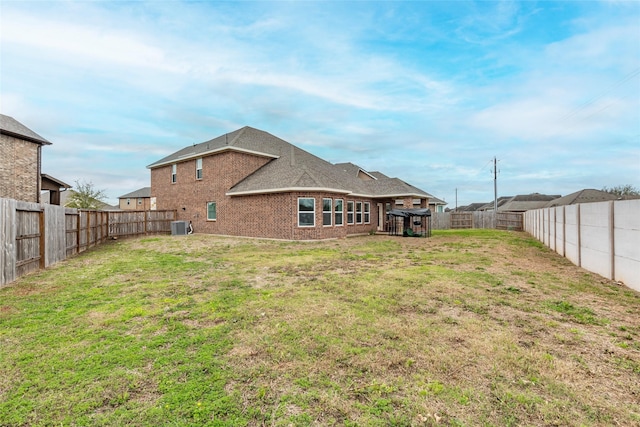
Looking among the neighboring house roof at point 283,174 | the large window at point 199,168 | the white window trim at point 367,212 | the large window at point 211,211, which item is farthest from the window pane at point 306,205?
the large window at point 199,168

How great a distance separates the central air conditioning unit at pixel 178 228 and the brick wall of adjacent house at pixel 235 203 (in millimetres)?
1012

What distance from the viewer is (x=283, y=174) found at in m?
17.2

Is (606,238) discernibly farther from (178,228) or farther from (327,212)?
(178,228)

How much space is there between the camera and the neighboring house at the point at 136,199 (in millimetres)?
48188

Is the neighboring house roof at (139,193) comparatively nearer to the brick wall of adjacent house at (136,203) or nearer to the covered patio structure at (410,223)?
the brick wall of adjacent house at (136,203)

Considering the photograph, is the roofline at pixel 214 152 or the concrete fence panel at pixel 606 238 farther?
the roofline at pixel 214 152

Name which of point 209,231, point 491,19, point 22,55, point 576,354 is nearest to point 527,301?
point 576,354

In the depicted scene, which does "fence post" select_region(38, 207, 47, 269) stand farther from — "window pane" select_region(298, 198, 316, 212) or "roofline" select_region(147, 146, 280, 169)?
"roofline" select_region(147, 146, 280, 169)

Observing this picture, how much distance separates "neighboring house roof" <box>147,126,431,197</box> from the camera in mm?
16078

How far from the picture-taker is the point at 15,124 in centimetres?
1819

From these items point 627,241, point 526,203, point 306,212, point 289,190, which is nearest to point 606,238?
point 627,241

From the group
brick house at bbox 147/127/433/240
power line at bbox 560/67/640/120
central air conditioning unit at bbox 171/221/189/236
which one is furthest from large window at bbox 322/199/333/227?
power line at bbox 560/67/640/120

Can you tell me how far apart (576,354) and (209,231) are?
20.3 metres

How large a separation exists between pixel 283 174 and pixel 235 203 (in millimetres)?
3954
